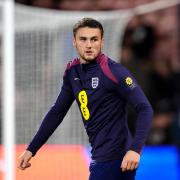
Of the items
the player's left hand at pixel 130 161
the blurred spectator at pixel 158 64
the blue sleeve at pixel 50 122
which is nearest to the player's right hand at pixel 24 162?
the blue sleeve at pixel 50 122

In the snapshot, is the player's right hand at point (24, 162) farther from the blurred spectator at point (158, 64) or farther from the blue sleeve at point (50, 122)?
the blurred spectator at point (158, 64)

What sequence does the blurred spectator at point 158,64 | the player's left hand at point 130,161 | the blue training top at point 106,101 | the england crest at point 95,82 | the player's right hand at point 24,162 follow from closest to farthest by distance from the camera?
1. the player's left hand at point 130,161
2. the blue training top at point 106,101
3. the england crest at point 95,82
4. the player's right hand at point 24,162
5. the blurred spectator at point 158,64

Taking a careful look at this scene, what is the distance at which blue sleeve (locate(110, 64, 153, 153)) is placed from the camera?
293cm

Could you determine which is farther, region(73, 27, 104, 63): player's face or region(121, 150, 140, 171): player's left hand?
region(73, 27, 104, 63): player's face

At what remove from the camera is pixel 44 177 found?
6.13 metres

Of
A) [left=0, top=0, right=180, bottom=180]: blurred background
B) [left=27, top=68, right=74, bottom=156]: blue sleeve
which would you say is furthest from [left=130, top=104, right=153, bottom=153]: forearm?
[left=0, top=0, right=180, bottom=180]: blurred background

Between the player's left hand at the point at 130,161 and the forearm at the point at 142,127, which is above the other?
the forearm at the point at 142,127

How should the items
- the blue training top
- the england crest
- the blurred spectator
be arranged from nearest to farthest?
the blue training top → the england crest → the blurred spectator

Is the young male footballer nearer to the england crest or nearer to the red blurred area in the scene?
the england crest

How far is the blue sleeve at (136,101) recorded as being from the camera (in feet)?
9.62

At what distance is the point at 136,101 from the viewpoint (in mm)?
2990

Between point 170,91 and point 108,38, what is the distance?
284 cm

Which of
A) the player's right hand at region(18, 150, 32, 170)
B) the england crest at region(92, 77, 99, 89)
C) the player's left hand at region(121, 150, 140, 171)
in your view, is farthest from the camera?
the player's right hand at region(18, 150, 32, 170)

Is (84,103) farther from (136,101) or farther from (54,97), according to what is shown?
(54,97)
